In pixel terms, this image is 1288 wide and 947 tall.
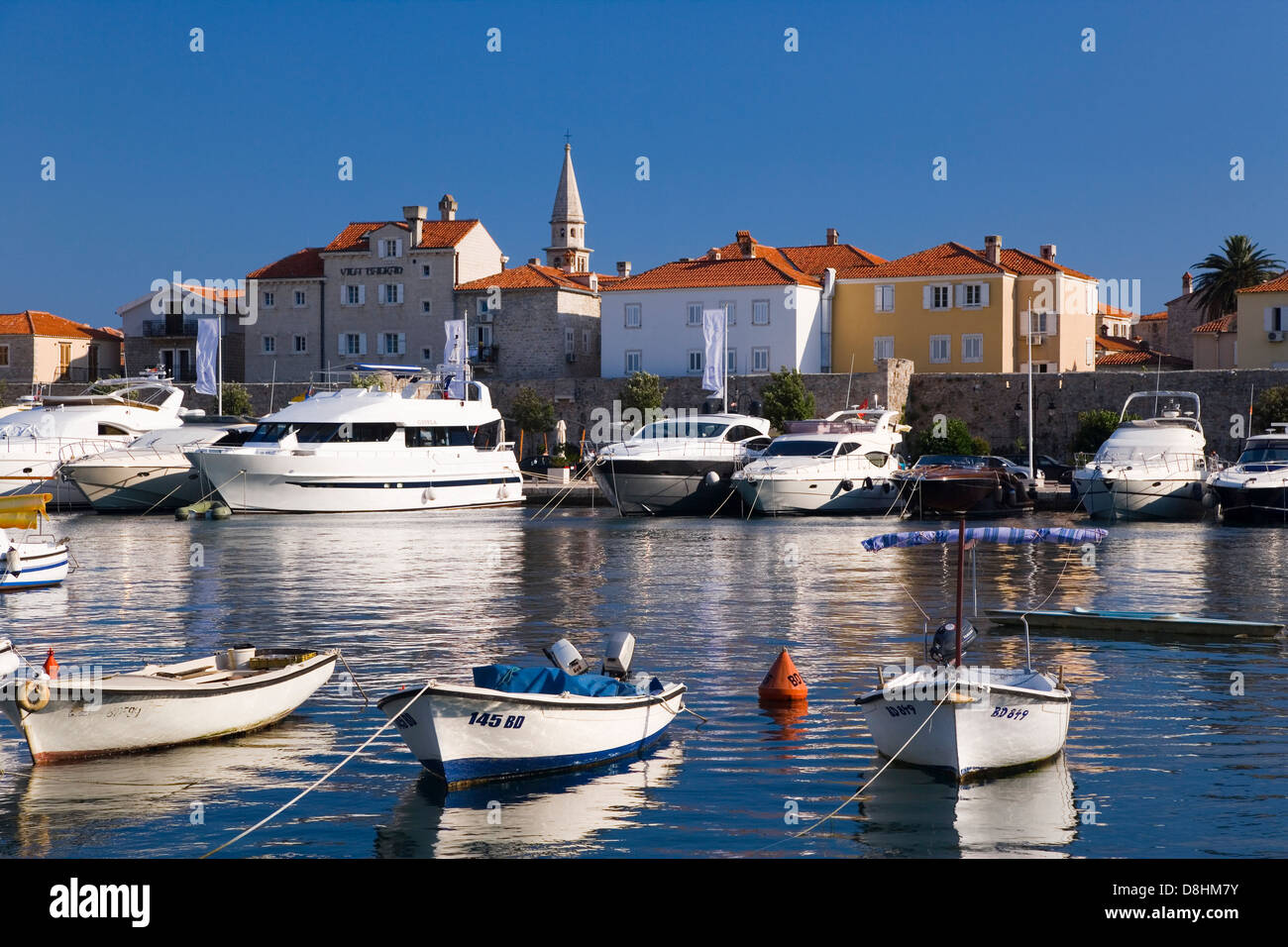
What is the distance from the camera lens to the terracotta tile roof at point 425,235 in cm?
7306

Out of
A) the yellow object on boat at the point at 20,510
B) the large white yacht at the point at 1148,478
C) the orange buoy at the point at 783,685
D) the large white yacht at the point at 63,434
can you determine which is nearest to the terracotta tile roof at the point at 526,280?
the large white yacht at the point at 63,434

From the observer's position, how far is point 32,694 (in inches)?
489

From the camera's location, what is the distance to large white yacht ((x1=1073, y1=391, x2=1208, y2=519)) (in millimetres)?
40656

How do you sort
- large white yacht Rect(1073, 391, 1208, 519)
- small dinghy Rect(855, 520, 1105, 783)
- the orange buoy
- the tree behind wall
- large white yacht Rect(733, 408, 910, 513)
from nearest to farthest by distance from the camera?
small dinghy Rect(855, 520, 1105, 783) < the orange buoy < large white yacht Rect(1073, 391, 1208, 519) < large white yacht Rect(733, 408, 910, 513) < the tree behind wall

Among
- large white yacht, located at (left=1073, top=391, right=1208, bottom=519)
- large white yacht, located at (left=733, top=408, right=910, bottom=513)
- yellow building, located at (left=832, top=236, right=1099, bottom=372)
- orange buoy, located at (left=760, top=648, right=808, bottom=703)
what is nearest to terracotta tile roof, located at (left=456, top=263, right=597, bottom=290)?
yellow building, located at (left=832, top=236, right=1099, bottom=372)

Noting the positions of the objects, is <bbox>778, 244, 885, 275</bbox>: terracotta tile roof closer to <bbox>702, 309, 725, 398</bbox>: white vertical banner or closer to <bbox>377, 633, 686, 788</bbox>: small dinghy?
<bbox>702, 309, 725, 398</bbox>: white vertical banner

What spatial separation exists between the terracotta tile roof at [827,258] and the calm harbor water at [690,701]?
125 feet

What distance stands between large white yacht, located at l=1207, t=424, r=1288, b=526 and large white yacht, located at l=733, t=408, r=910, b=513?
28.6ft

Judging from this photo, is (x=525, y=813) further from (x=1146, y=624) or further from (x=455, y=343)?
(x=455, y=343)

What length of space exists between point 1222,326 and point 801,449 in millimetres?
37001

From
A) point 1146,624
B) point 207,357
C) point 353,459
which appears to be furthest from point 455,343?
point 1146,624
